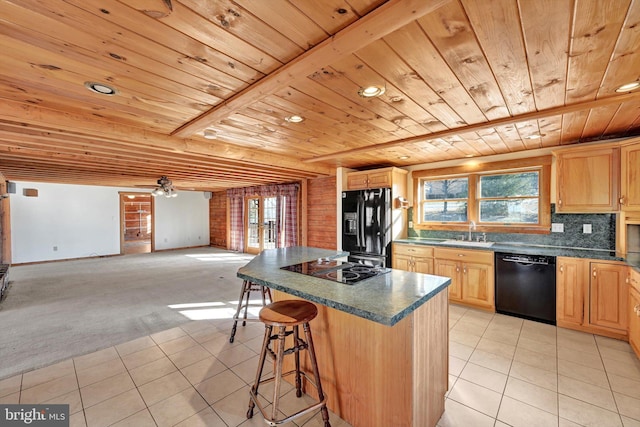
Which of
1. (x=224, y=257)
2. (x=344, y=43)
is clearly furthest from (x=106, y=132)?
(x=224, y=257)

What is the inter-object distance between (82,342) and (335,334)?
286 centimetres

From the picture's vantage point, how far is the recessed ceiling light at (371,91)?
1846 mm

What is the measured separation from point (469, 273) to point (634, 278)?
149 centimetres

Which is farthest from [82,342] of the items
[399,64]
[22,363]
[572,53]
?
[572,53]

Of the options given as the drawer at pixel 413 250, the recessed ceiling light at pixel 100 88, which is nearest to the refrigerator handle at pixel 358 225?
the drawer at pixel 413 250

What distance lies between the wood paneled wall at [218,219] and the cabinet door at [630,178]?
936cm

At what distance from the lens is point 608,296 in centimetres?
280

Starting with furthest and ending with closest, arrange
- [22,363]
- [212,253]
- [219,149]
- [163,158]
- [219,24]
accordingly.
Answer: [212,253] → [163,158] → [219,149] → [22,363] → [219,24]

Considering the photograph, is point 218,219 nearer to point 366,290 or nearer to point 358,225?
point 358,225

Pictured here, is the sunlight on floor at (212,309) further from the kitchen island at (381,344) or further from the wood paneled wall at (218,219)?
the wood paneled wall at (218,219)

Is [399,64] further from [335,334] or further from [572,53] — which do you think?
[335,334]

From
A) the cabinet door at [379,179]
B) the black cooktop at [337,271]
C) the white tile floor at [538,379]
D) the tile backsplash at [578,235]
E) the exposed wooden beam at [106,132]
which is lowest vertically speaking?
the white tile floor at [538,379]

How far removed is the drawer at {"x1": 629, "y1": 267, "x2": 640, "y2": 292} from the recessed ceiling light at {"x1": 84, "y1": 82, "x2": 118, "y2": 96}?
4.52m

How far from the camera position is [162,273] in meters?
5.81
